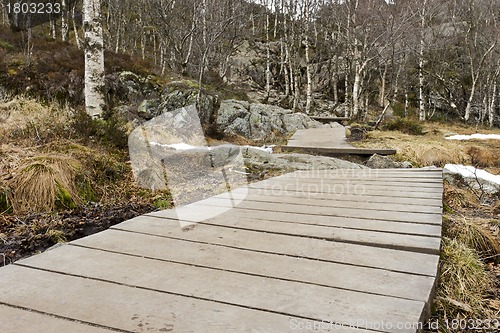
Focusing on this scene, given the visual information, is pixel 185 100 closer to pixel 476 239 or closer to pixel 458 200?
pixel 458 200

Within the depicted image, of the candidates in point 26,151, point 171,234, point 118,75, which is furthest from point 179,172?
point 118,75

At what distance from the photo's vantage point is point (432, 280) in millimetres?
1314

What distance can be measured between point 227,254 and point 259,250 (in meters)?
0.16

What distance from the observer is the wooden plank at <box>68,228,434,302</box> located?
127 cm

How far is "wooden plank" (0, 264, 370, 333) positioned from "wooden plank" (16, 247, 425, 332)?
5 centimetres

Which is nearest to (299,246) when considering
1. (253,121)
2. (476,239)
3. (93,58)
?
(476,239)

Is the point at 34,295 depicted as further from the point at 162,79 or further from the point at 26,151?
the point at 162,79

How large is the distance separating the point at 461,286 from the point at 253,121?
1046 centimetres

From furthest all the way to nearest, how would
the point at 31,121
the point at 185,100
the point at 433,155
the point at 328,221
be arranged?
the point at 185,100 < the point at 433,155 < the point at 31,121 < the point at 328,221

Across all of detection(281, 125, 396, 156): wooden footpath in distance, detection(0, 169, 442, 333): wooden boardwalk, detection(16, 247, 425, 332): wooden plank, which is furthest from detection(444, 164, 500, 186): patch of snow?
detection(16, 247, 425, 332): wooden plank

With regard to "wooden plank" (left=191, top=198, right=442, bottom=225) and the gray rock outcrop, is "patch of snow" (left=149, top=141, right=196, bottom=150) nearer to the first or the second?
the gray rock outcrop

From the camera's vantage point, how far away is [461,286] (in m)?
1.67

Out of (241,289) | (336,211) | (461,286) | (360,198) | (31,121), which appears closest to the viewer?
(241,289)

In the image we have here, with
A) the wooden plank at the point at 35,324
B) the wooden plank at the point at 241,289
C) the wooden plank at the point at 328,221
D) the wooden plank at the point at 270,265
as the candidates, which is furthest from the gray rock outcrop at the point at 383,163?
the wooden plank at the point at 35,324
